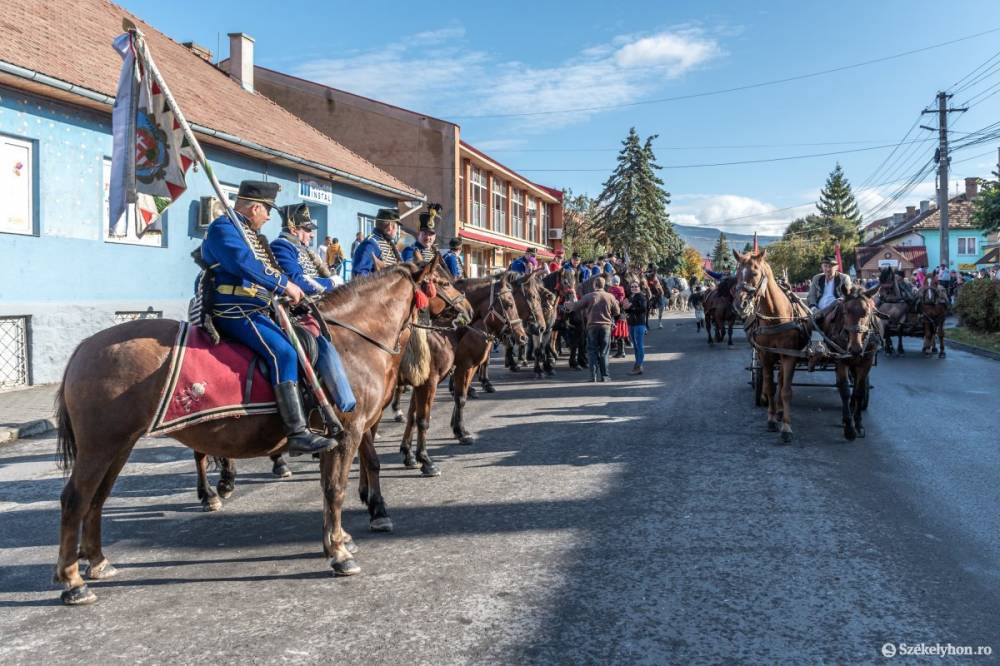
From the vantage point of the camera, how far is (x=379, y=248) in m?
7.89

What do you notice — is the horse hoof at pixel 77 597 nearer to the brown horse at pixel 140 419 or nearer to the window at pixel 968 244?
the brown horse at pixel 140 419

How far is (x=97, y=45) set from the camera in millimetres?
15008

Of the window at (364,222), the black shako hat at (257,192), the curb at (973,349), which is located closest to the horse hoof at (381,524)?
the black shako hat at (257,192)

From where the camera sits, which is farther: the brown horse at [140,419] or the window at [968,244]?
the window at [968,244]

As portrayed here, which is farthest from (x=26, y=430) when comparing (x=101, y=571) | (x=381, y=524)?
(x=381, y=524)

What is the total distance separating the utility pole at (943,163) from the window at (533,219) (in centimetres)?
2135

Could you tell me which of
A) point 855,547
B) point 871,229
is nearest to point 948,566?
point 855,547

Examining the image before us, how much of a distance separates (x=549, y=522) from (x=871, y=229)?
142 meters

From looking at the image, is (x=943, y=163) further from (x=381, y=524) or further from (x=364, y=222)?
(x=381, y=524)

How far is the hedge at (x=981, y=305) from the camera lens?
2230cm

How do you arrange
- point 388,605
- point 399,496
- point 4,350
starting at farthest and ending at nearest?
point 4,350 → point 399,496 → point 388,605

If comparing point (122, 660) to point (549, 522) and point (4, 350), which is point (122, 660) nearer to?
point (549, 522)

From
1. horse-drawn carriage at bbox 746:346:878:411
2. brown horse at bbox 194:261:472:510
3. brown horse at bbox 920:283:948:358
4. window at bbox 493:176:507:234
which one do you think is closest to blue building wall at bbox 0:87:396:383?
brown horse at bbox 194:261:472:510

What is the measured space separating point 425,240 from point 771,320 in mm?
4384
